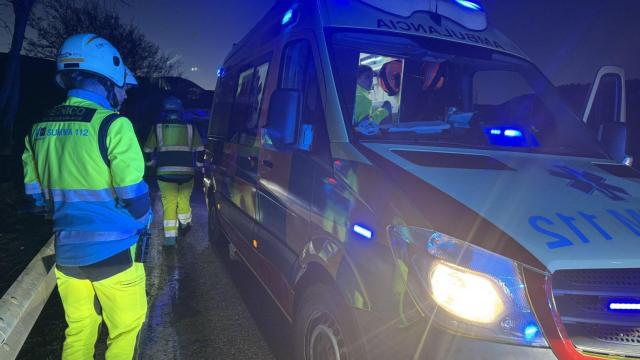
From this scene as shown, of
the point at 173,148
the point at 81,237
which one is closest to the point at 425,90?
the point at 81,237

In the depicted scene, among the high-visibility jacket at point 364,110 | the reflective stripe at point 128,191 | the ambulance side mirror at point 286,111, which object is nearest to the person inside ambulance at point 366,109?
the high-visibility jacket at point 364,110

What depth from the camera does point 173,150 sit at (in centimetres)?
564

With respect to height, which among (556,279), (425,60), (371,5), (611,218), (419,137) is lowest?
(556,279)

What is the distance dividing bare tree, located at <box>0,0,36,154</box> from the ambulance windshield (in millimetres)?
14775

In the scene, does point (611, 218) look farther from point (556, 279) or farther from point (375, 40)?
point (375, 40)

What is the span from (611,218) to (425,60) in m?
1.72

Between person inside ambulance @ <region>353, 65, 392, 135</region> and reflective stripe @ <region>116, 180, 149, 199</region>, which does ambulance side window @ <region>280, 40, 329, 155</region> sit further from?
reflective stripe @ <region>116, 180, 149, 199</region>

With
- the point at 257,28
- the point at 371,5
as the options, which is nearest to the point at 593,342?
the point at 371,5

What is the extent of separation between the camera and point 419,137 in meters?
2.50

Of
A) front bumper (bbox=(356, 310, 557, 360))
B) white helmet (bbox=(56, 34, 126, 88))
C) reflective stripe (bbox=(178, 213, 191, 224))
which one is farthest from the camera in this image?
reflective stripe (bbox=(178, 213, 191, 224))

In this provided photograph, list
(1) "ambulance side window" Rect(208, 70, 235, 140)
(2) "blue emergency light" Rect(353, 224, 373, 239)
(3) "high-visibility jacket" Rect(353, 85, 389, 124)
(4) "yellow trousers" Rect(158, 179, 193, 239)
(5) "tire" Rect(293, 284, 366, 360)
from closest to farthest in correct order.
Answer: (2) "blue emergency light" Rect(353, 224, 373, 239)
(5) "tire" Rect(293, 284, 366, 360)
(3) "high-visibility jacket" Rect(353, 85, 389, 124)
(1) "ambulance side window" Rect(208, 70, 235, 140)
(4) "yellow trousers" Rect(158, 179, 193, 239)

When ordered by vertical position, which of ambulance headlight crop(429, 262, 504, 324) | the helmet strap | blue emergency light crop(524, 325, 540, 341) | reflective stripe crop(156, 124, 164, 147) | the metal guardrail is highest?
the helmet strap

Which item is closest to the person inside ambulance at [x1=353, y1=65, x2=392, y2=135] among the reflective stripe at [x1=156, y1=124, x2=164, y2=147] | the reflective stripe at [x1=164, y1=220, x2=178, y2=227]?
the reflective stripe at [x1=156, y1=124, x2=164, y2=147]

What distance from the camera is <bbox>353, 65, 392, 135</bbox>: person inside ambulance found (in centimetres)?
239
